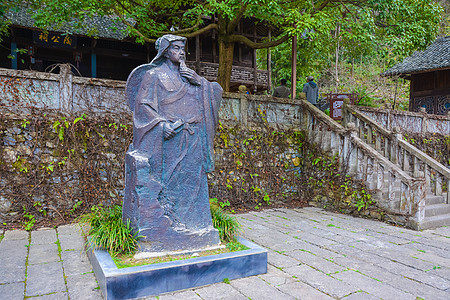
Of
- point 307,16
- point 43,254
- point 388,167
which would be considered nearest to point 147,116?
point 43,254

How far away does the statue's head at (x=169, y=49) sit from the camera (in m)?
4.17

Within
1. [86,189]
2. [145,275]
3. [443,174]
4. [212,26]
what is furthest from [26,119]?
[443,174]

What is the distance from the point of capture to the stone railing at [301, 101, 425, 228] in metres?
6.62

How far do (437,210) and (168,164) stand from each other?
6.26 meters

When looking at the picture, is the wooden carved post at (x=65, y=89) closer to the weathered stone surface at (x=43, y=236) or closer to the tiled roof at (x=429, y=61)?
the weathered stone surface at (x=43, y=236)

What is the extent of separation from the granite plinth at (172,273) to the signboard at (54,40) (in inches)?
480

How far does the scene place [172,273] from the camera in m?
3.49

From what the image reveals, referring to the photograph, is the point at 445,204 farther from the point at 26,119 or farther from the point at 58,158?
the point at 26,119

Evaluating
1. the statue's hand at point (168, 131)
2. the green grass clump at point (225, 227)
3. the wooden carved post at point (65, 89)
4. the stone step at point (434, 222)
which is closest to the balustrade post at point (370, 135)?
the stone step at point (434, 222)

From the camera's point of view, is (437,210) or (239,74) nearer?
(437,210)

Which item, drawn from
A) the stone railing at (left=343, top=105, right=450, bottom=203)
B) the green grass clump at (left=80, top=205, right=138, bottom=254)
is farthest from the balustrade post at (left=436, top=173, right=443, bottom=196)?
the green grass clump at (left=80, top=205, right=138, bottom=254)

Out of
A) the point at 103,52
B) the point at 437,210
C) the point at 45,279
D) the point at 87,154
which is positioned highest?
the point at 103,52

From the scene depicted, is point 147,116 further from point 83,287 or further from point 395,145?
point 395,145

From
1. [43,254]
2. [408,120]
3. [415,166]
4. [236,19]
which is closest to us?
[43,254]
